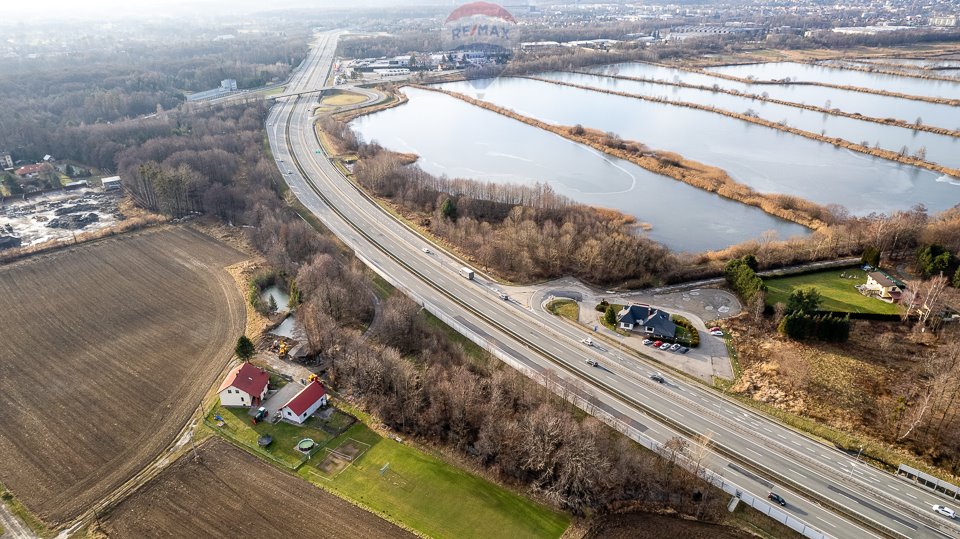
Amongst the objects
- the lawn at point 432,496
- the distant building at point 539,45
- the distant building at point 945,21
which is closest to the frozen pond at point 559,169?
the lawn at point 432,496

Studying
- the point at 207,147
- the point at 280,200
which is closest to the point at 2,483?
the point at 280,200

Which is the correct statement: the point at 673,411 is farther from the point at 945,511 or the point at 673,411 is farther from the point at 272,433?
the point at 272,433

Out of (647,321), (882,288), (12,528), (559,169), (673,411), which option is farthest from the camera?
(559,169)

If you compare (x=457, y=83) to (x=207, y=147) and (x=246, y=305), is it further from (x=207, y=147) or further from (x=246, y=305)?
(x=246, y=305)

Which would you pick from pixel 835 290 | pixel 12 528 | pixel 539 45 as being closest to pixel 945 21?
pixel 539 45

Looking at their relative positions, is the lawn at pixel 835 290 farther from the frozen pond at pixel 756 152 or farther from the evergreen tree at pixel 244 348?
the evergreen tree at pixel 244 348

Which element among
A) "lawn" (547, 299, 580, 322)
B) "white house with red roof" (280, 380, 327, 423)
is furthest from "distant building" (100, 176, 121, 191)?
"lawn" (547, 299, 580, 322)
